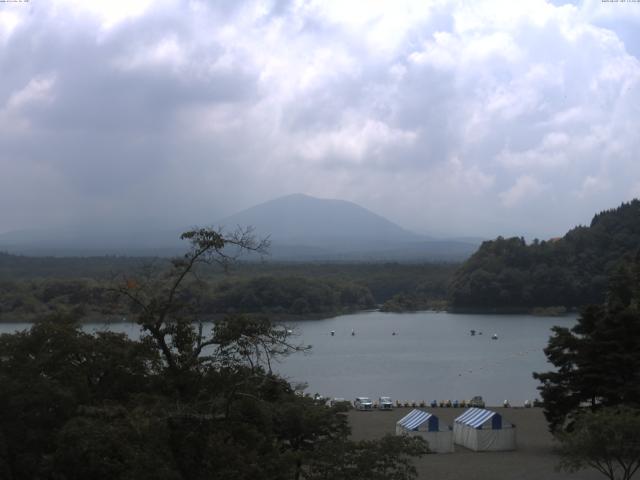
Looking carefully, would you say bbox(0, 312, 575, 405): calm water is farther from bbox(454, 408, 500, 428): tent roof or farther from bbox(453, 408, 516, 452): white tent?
bbox(453, 408, 516, 452): white tent

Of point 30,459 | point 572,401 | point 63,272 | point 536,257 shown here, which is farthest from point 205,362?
point 63,272

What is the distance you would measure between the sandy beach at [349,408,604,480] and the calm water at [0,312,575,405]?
2516 millimetres

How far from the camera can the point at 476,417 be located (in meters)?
13.7

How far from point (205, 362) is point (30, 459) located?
1.85 metres

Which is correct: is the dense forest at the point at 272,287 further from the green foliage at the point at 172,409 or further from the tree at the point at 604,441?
the green foliage at the point at 172,409

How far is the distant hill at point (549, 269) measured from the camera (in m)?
50.6

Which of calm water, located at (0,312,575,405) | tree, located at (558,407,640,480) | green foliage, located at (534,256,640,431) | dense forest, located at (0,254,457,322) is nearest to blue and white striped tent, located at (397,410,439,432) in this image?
green foliage, located at (534,256,640,431)

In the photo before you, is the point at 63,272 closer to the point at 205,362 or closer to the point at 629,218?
the point at 629,218

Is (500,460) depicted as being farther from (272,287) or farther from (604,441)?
(272,287)

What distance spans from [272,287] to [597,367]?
3424 cm

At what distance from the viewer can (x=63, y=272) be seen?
5922 centimetres

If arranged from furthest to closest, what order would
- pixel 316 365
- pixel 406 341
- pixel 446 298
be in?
pixel 446 298 < pixel 406 341 < pixel 316 365

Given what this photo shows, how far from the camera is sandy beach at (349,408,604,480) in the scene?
1130cm

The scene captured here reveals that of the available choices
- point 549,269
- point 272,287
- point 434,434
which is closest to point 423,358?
point 272,287
